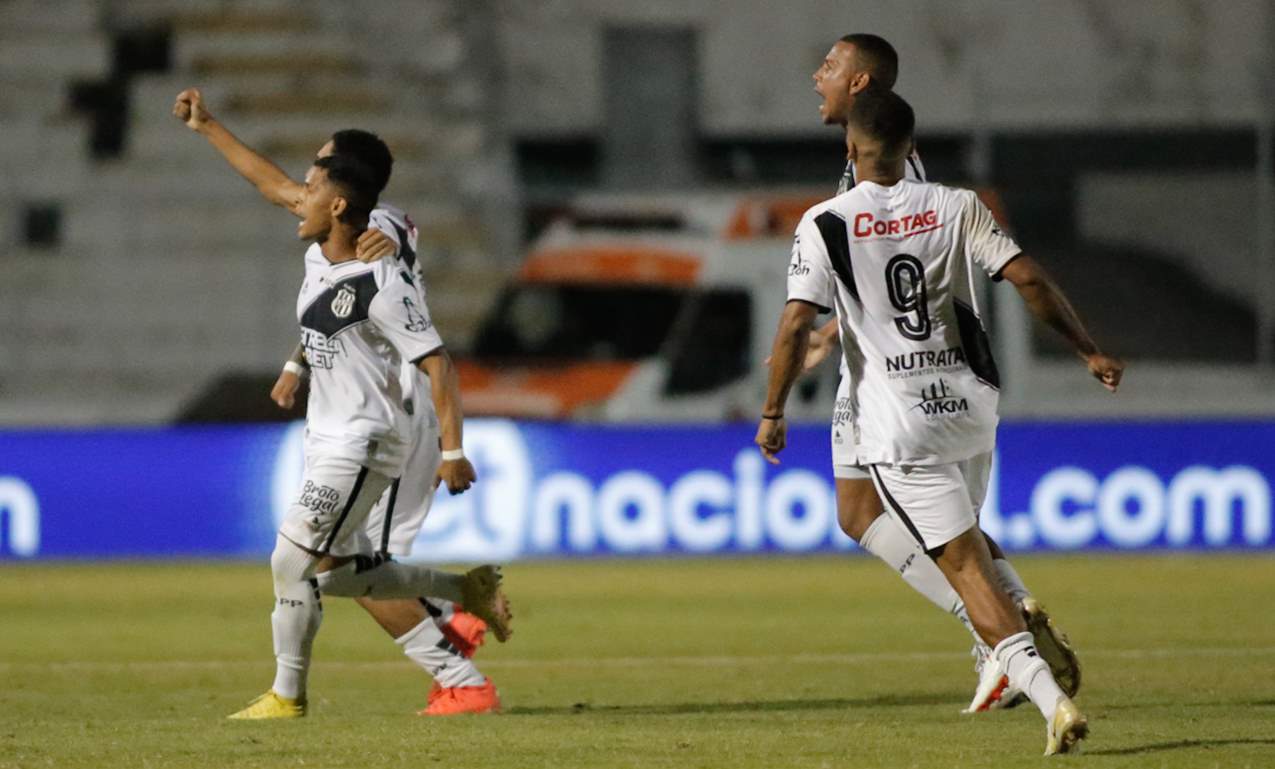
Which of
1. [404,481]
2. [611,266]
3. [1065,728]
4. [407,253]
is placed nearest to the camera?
[1065,728]

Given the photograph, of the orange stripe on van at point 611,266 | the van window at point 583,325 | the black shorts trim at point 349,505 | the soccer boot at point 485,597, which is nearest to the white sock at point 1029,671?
the soccer boot at point 485,597

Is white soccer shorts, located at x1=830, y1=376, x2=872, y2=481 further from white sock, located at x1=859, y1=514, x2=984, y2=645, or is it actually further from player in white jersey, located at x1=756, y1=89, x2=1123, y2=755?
player in white jersey, located at x1=756, y1=89, x2=1123, y2=755

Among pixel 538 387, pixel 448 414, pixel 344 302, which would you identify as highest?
pixel 344 302

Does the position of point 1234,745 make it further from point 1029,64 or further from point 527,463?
point 1029,64

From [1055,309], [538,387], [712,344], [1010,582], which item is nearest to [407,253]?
[1010,582]

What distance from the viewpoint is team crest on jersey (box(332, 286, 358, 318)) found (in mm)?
7469

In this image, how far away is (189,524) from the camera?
15727 mm

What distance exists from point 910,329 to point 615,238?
38.4 ft

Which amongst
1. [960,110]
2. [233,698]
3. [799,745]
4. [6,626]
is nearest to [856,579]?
[6,626]

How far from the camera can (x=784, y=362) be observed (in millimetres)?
6645

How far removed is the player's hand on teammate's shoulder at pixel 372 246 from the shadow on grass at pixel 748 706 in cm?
168

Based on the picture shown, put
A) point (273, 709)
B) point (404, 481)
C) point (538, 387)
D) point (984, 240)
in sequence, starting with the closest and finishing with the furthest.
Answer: point (984, 240)
point (273, 709)
point (404, 481)
point (538, 387)

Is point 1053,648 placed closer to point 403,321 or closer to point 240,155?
point 403,321

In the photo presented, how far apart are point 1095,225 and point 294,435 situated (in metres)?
8.52
